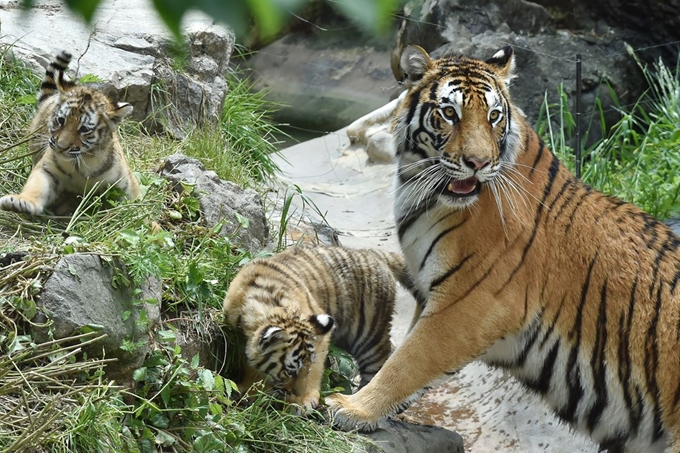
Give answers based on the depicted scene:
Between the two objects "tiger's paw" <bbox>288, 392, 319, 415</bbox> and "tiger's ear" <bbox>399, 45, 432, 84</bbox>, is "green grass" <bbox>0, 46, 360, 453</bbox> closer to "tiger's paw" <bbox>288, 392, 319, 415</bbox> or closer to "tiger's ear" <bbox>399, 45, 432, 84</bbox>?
"tiger's paw" <bbox>288, 392, 319, 415</bbox>

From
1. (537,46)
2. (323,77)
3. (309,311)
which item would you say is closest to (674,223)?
(309,311)

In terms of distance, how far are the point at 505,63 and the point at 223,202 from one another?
198 centimetres

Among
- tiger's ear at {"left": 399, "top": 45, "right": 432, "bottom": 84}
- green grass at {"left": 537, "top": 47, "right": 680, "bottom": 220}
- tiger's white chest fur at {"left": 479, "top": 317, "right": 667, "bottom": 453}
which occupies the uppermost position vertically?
tiger's ear at {"left": 399, "top": 45, "right": 432, "bottom": 84}

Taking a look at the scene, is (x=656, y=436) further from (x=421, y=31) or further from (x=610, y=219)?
(x=421, y=31)

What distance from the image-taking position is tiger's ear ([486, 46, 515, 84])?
3.98 metres

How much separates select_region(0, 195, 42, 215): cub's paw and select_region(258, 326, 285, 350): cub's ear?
1464mm

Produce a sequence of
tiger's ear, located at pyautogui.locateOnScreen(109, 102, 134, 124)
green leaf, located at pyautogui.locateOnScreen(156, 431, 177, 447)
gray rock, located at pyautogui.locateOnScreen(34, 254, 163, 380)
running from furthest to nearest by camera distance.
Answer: tiger's ear, located at pyautogui.locateOnScreen(109, 102, 134, 124) < green leaf, located at pyautogui.locateOnScreen(156, 431, 177, 447) < gray rock, located at pyautogui.locateOnScreen(34, 254, 163, 380)

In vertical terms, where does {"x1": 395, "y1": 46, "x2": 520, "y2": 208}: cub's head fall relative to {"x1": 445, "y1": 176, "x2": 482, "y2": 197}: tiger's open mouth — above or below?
above

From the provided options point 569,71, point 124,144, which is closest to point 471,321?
point 124,144

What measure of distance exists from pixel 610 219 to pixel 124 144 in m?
3.41

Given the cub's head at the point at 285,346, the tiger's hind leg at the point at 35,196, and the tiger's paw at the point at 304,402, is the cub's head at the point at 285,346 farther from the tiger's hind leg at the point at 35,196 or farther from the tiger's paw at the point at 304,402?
the tiger's hind leg at the point at 35,196

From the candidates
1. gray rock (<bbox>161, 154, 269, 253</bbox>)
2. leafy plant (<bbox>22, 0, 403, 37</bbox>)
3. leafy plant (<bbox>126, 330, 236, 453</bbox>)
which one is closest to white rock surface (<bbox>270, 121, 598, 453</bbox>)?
gray rock (<bbox>161, 154, 269, 253</bbox>)

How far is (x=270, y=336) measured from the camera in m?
3.84

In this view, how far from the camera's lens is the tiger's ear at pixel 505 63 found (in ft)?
13.0
